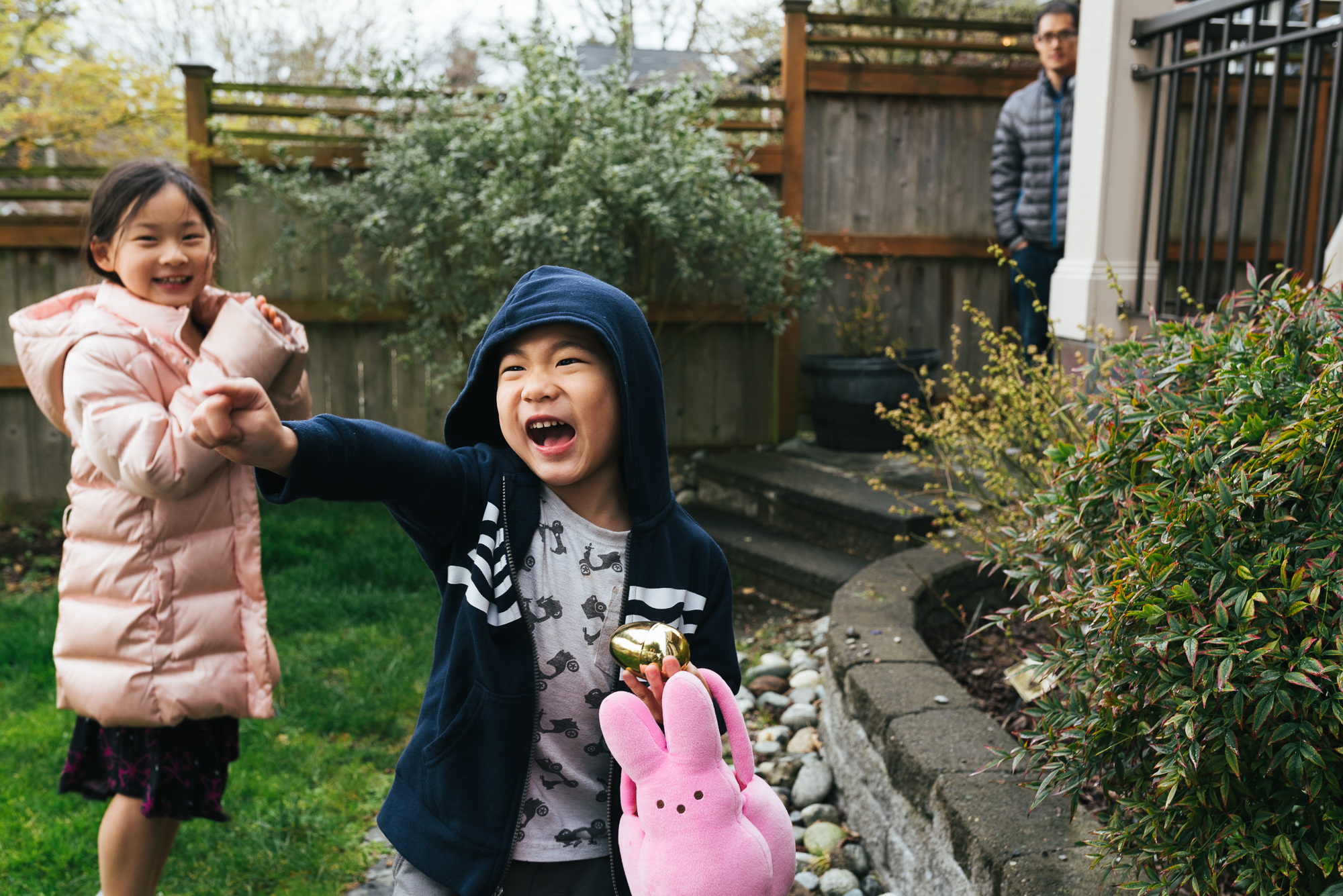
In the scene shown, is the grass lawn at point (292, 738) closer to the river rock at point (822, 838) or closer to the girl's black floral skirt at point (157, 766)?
the girl's black floral skirt at point (157, 766)

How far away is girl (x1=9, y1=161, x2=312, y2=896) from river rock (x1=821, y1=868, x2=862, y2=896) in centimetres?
141

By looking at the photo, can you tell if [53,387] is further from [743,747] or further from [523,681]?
[743,747]

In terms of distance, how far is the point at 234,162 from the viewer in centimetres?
594

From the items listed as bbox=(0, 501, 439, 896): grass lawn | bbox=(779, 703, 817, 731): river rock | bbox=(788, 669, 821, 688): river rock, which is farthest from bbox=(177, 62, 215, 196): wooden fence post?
bbox=(779, 703, 817, 731): river rock

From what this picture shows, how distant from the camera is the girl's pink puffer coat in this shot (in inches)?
86.5

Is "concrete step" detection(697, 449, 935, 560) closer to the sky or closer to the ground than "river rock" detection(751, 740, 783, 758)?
closer to the sky

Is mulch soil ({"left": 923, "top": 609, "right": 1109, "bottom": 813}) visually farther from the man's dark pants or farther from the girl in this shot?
the man's dark pants

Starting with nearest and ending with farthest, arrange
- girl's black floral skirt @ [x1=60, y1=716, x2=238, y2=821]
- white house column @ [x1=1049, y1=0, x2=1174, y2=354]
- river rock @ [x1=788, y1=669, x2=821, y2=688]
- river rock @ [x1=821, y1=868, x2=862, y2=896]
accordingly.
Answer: girl's black floral skirt @ [x1=60, y1=716, x2=238, y2=821] < river rock @ [x1=821, y1=868, x2=862, y2=896] < river rock @ [x1=788, y1=669, x2=821, y2=688] < white house column @ [x1=1049, y1=0, x2=1174, y2=354]

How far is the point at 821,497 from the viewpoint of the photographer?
16.3ft

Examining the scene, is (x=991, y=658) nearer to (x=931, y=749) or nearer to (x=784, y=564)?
(x=931, y=749)

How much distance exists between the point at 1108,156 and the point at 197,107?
4.84 meters

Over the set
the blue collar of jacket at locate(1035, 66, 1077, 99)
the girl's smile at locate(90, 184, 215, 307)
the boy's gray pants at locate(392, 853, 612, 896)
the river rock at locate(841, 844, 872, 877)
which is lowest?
the river rock at locate(841, 844, 872, 877)

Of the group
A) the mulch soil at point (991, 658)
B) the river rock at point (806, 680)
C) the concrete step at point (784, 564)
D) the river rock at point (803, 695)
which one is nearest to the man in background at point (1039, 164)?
the concrete step at point (784, 564)

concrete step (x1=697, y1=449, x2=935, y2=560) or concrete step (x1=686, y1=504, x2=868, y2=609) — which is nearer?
concrete step (x1=686, y1=504, x2=868, y2=609)
